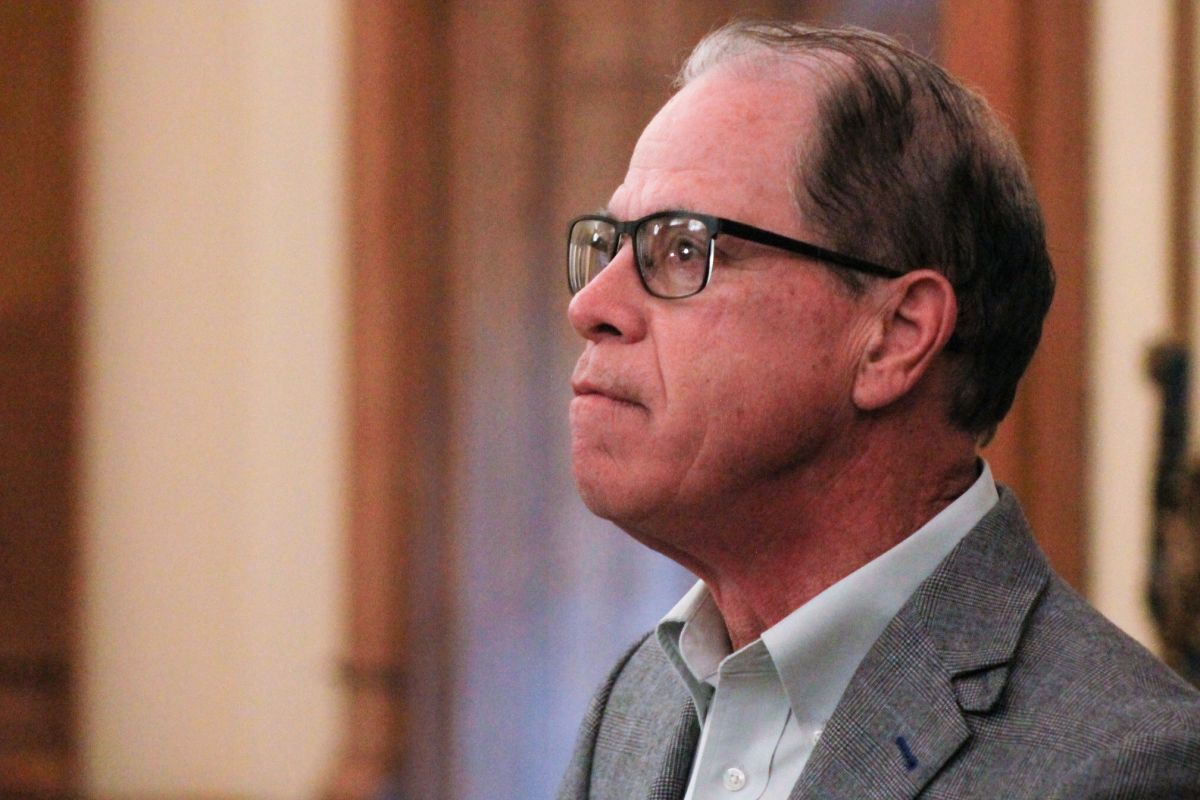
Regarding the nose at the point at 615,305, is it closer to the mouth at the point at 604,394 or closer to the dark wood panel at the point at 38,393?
the mouth at the point at 604,394

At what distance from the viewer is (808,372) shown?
1.27 metres

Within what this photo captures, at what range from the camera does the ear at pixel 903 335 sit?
1281mm

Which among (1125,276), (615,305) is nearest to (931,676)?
(615,305)

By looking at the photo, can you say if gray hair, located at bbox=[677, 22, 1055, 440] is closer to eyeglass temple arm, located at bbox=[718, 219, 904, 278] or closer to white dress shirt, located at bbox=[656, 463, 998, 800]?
eyeglass temple arm, located at bbox=[718, 219, 904, 278]

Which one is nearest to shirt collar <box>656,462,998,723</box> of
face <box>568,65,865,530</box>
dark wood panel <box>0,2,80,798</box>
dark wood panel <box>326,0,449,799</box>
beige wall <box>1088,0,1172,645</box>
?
face <box>568,65,865,530</box>

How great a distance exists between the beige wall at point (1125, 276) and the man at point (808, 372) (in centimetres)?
144

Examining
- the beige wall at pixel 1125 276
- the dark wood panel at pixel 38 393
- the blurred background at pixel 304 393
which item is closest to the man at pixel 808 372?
the beige wall at pixel 1125 276

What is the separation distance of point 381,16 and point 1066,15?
1.74 meters

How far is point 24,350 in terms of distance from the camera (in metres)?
3.79

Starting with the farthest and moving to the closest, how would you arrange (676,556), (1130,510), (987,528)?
(1130,510) → (676,556) → (987,528)

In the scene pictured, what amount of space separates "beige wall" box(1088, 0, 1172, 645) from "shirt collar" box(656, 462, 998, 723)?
1.48 metres

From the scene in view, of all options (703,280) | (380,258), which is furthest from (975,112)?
(380,258)

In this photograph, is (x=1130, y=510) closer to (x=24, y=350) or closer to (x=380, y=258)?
(x=380, y=258)

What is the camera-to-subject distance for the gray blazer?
1.02 metres
